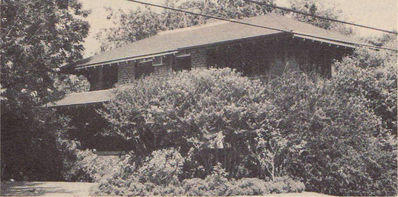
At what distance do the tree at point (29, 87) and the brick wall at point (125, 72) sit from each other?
12.1 ft

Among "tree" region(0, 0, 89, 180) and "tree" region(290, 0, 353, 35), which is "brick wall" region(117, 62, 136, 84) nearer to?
"tree" region(0, 0, 89, 180)

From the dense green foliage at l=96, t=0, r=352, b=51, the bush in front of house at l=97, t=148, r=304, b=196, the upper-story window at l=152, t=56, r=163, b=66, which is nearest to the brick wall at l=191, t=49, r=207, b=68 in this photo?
the upper-story window at l=152, t=56, r=163, b=66

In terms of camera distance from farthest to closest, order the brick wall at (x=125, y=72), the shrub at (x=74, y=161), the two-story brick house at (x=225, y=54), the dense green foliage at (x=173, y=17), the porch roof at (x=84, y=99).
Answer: the dense green foliage at (x=173, y=17), the brick wall at (x=125, y=72), the porch roof at (x=84, y=99), the shrub at (x=74, y=161), the two-story brick house at (x=225, y=54)

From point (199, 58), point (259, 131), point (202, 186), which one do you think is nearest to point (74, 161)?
point (199, 58)

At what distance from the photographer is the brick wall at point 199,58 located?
22.2 m

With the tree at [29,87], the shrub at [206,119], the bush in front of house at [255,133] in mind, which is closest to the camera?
the bush in front of house at [255,133]

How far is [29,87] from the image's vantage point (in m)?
18.1

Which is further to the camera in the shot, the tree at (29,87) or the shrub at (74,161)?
the shrub at (74,161)

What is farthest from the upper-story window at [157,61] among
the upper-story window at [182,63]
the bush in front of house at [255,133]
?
the bush in front of house at [255,133]

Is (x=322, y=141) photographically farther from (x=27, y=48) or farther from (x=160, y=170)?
(x=27, y=48)

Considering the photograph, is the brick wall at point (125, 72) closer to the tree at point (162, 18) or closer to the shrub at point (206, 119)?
the shrub at point (206, 119)

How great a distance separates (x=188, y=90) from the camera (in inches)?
637

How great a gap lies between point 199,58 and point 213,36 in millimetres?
1632

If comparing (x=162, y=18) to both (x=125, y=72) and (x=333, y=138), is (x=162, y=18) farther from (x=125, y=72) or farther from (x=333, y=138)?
(x=333, y=138)
